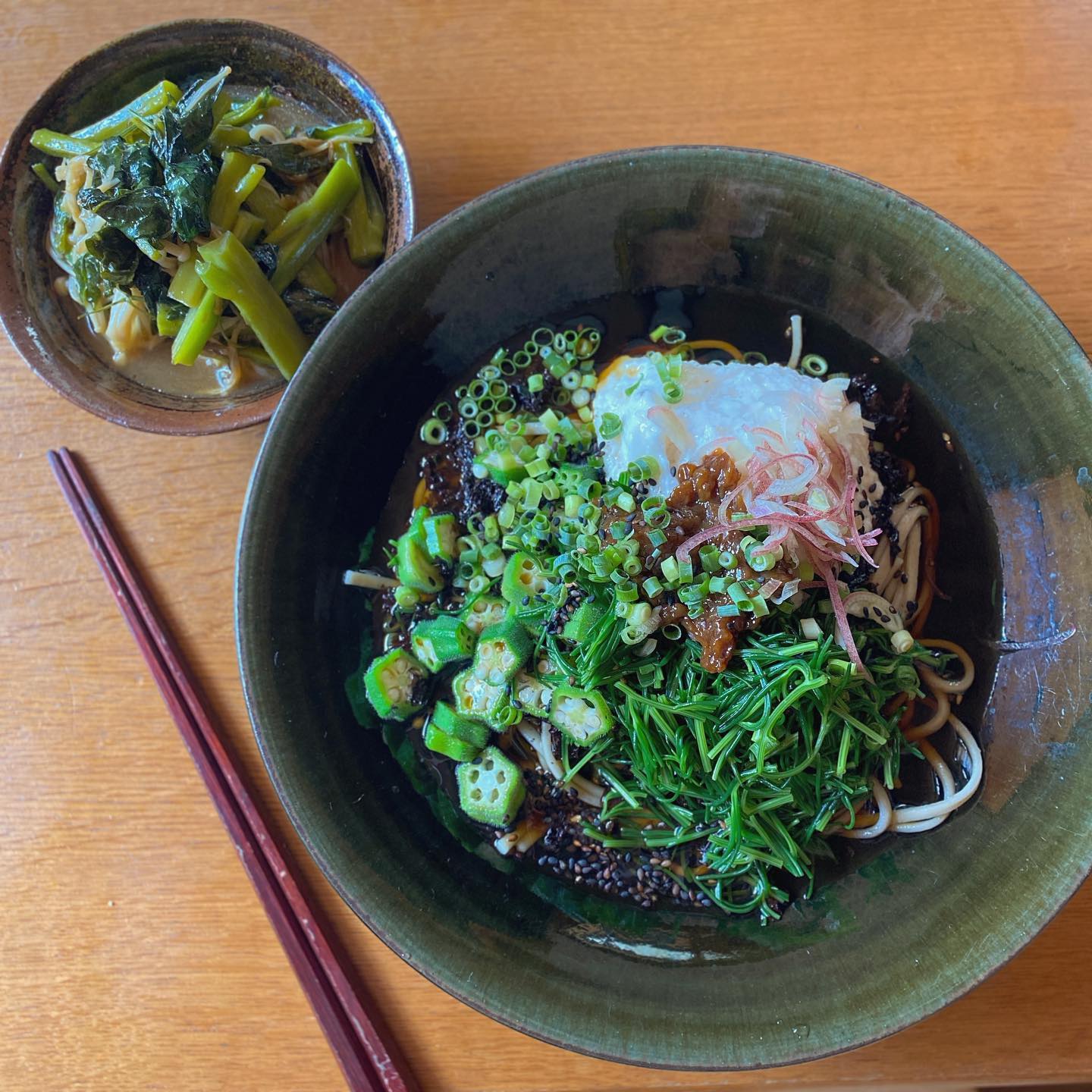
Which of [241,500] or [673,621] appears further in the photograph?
[241,500]

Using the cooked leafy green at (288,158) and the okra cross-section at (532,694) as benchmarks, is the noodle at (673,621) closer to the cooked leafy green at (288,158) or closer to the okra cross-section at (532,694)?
the okra cross-section at (532,694)

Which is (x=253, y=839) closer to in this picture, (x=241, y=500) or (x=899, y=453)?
(x=241, y=500)

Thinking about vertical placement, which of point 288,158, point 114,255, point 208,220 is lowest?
point 114,255

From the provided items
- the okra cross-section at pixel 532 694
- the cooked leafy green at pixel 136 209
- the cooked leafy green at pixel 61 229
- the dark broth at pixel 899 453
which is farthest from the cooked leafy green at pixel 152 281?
the okra cross-section at pixel 532 694

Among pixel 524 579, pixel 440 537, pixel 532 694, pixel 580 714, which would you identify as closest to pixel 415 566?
pixel 440 537

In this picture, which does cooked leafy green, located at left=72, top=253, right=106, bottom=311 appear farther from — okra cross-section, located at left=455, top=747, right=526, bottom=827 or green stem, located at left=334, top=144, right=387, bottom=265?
okra cross-section, located at left=455, top=747, right=526, bottom=827

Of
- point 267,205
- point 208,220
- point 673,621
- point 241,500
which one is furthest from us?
point 241,500

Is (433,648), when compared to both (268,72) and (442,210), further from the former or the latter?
(268,72)
